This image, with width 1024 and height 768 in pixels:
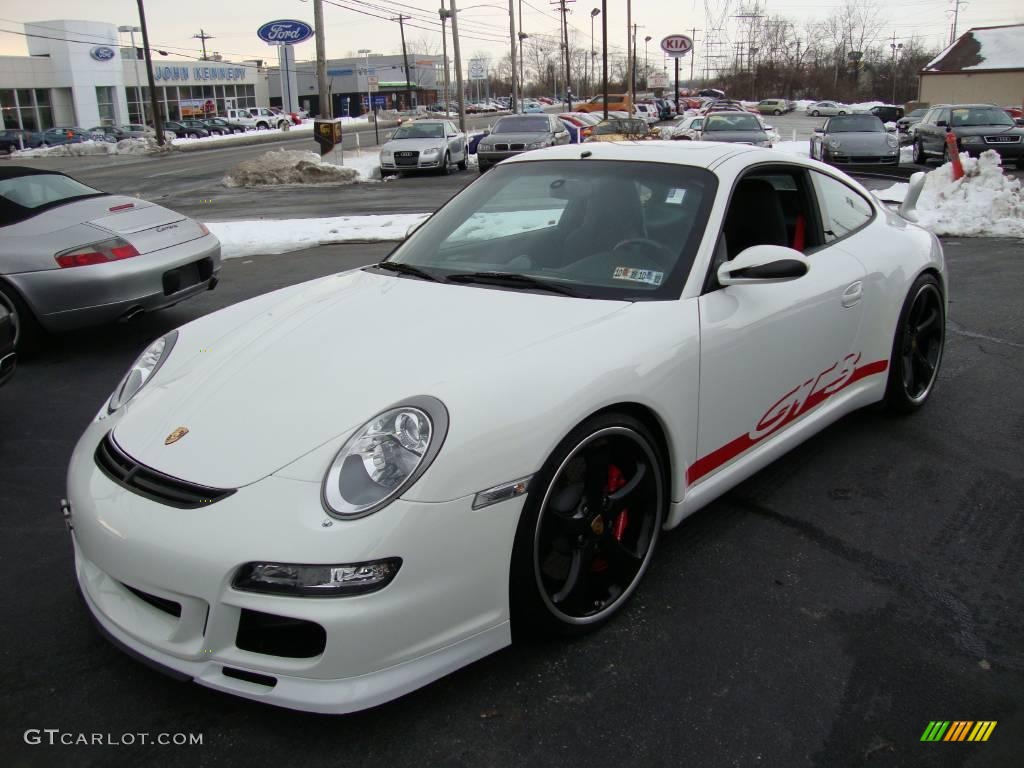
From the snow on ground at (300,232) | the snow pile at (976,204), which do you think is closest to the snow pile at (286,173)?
the snow on ground at (300,232)

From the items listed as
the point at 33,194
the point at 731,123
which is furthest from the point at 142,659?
the point at 731,123

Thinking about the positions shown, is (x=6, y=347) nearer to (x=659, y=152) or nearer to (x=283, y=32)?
(x=659, y=152)

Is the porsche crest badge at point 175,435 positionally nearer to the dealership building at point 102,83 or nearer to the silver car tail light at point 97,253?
the silver car tail light at point 97,253

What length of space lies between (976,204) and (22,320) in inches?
423

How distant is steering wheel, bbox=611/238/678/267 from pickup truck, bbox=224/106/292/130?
6208 cm

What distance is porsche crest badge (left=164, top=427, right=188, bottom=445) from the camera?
236 centimetres

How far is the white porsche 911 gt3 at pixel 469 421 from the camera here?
2.04 meters

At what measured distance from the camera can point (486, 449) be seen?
2.16 meters

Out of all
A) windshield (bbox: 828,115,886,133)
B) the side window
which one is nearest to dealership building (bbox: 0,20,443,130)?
windshield (bbox: 828,115,886,133)

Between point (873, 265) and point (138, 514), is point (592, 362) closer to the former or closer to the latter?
point (138, 514)

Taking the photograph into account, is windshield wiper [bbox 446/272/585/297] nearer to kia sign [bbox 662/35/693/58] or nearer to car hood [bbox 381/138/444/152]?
car hood [bbox 381/138/444/152]

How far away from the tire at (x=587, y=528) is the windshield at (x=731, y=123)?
2084cm

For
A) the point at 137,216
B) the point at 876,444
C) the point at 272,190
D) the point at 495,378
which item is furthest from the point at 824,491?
the point at 272,190

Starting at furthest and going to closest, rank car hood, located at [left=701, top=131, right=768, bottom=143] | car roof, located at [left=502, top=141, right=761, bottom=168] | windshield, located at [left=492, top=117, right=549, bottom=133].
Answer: windshield, located at [left=492, top=117, right=549, bottom=133] < car hood, located at [left=701, top=131, right=768, bottom=143] < car roof, located at [left=502, top=141, right=761, bottom=168]
